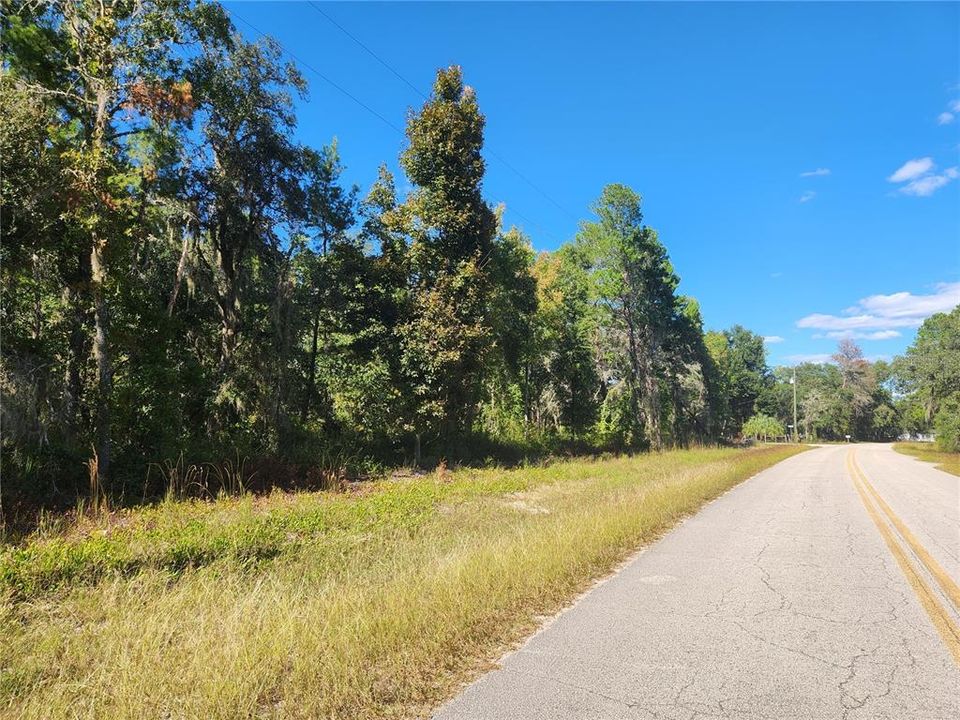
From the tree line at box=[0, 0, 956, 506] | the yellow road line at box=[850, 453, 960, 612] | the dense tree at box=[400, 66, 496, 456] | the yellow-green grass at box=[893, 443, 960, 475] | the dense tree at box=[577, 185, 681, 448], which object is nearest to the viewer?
the yellow road line at box=[850, 453, 960, 612]

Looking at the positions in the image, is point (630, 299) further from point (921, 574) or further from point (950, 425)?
point (921, 574)

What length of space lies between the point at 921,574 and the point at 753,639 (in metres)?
3.48

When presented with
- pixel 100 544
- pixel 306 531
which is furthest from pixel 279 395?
pixel 100 544

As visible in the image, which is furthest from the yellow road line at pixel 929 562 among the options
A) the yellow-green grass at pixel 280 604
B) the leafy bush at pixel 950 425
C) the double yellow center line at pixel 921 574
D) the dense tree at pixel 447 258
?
the leafy bush at pixel 950 425

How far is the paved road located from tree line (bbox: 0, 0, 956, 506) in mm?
10261

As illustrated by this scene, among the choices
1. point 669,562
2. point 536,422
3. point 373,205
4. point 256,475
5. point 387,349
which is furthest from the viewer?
point 536,422

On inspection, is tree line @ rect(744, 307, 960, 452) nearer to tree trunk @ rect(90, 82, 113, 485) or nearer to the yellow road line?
the yellow road line

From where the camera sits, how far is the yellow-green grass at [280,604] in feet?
11.9

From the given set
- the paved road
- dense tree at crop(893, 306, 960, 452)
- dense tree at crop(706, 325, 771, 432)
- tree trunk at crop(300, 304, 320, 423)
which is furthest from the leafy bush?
tree trunk at crop(300, 304, 320, 423)

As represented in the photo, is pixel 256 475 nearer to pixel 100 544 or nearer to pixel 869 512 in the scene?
pixel 100 544

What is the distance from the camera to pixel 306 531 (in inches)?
392

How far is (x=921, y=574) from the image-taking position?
22.0 ft

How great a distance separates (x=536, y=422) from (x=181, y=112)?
25509 mm

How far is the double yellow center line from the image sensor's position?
4930 mm
